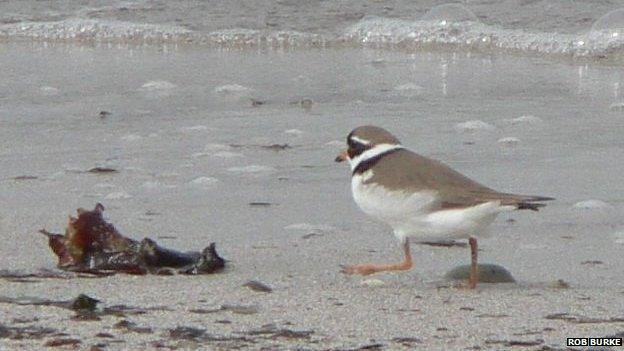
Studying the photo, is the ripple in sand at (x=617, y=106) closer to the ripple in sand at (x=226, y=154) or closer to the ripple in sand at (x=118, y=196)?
the ripple in sand at (x=226, y=154)

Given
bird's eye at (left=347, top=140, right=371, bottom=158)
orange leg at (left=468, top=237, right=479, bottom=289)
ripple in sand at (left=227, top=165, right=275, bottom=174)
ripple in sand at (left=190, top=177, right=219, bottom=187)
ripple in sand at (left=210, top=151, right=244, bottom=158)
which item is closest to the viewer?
orange leg at (left=468, top=237, right=479, bottom=289)

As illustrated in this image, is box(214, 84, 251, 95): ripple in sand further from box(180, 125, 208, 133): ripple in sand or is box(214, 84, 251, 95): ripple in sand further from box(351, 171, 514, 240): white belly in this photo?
box(351, 171, 514, 240): white belly

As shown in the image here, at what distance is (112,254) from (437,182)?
112cm

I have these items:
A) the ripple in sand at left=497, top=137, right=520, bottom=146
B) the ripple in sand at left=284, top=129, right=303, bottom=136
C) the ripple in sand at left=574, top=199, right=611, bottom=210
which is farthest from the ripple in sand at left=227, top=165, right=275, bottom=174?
the ripple in sand at left=574, top=199, right=611, bottom=210

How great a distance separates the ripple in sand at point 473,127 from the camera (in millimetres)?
6988

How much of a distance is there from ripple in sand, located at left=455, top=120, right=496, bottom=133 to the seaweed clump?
2.76 m

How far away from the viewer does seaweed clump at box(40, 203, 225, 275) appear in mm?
4395

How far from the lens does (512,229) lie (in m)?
5.21

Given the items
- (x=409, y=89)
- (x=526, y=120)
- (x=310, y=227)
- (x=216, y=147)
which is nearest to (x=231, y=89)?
(x=409, y=89)

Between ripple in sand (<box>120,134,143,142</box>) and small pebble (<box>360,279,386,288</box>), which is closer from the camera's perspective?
small pebble (<box>360,279,386,288</box>)

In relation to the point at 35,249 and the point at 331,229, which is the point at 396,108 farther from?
the point at 35,249

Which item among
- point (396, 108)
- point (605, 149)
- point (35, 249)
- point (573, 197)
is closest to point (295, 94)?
point (396, 108)

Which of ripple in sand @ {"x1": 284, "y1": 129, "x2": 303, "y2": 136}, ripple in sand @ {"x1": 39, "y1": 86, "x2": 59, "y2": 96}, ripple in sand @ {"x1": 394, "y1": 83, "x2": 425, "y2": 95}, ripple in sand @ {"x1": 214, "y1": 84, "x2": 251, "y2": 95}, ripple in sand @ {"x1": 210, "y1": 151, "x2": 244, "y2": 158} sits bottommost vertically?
ripple in sand @ {"x1": 210, "y1": 151, "x2": 244, "y2": 158}

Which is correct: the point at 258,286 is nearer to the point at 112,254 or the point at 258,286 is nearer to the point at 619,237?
the point at 112,254
